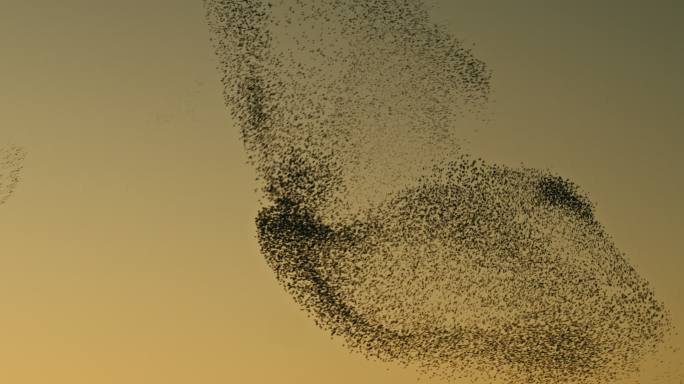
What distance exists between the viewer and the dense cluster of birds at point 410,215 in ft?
15.2

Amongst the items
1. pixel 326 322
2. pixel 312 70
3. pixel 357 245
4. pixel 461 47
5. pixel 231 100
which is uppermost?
pixel 461 47

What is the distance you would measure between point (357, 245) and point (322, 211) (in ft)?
0.97

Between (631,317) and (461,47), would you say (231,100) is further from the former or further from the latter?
(631,317)

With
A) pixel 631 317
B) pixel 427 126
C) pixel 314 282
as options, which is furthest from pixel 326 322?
pixel 631 317

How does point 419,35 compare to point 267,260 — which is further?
point 419,35

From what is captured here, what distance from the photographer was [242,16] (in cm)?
499

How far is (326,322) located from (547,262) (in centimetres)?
139

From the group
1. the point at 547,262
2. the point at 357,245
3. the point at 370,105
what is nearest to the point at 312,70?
the point at 370,105

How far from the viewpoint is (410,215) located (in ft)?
15.6

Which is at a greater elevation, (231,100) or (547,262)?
(231,100)

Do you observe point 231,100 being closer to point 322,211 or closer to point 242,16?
point 242,16

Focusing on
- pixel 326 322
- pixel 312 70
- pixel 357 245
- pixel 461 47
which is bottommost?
pixel 326 322

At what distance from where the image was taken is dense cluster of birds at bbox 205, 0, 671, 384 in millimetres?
4625

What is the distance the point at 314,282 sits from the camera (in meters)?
4.64
